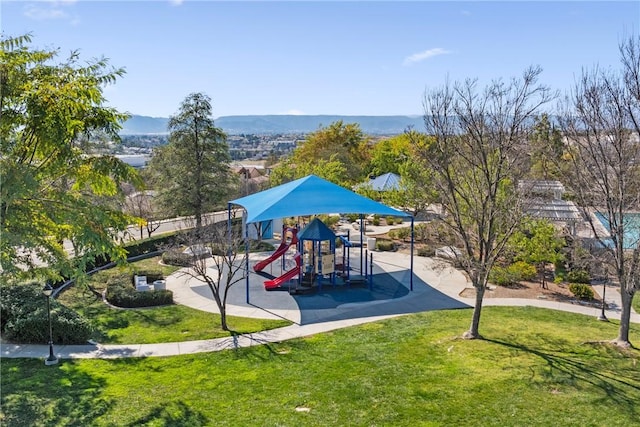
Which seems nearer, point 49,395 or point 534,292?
point 49,395

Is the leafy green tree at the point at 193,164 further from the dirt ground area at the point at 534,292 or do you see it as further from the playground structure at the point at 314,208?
the dirt ground area at the point at 534,292

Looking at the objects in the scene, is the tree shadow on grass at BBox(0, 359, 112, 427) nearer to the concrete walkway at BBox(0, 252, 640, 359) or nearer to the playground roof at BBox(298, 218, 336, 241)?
the concrete walkway at BBox(0, 252, 640, 359)

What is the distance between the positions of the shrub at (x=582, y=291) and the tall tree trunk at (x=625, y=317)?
255 inches

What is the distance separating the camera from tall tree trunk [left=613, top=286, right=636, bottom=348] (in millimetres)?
13523

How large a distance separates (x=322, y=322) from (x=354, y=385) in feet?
18.3

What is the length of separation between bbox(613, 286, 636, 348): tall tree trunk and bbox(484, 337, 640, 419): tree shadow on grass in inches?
16.9

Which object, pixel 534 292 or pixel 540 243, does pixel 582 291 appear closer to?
pixel 534 292

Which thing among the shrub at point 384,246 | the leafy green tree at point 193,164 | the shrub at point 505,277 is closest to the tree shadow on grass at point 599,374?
the shrub at point 505,277

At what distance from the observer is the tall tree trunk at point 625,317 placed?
13.5 m

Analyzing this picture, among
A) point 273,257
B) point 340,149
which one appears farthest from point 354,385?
point 340,149

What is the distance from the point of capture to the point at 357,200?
2181 centimetres

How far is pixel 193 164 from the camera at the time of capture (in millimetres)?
32500

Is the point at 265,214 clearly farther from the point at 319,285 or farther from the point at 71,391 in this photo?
the point at 71,391

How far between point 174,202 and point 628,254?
25.7 meters
